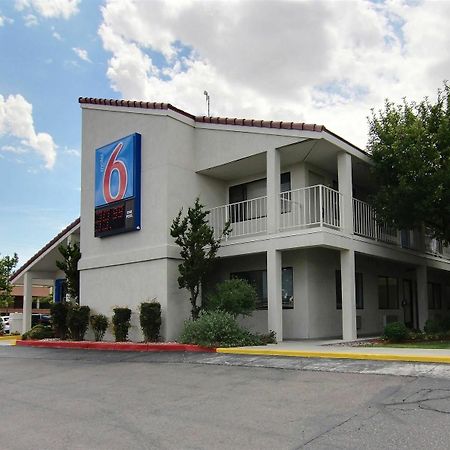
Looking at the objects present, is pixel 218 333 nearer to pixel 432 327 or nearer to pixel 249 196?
pixel 249 196

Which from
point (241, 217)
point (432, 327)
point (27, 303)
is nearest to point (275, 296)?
point (241, 217)

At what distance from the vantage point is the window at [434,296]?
25875 millimetres

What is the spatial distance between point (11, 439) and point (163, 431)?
1.68 m

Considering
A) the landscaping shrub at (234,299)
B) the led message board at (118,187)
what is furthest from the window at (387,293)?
the led message board at (118,187)

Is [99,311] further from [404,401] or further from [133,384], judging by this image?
[404,401]

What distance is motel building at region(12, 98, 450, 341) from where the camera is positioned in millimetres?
16016

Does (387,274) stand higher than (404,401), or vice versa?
(387,274)

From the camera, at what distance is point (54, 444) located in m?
5.86

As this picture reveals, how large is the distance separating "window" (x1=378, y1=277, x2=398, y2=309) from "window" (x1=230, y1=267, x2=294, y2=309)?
532 cm

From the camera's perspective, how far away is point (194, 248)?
53.1ft

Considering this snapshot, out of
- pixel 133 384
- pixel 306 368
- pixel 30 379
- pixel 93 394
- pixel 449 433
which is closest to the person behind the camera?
pixel 449 433

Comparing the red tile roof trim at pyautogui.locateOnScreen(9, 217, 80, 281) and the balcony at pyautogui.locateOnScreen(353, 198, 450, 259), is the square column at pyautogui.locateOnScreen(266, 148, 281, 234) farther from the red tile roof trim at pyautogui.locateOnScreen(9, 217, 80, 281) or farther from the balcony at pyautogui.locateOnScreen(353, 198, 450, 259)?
the red tile roof trim at pyautogui.locateOnScreen(9, 217, 80, 281)

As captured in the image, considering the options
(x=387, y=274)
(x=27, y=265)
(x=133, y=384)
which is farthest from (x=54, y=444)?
(x=27, y=265)

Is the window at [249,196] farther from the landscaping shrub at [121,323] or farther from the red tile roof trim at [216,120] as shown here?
the landscaping shrub at [121,323]
